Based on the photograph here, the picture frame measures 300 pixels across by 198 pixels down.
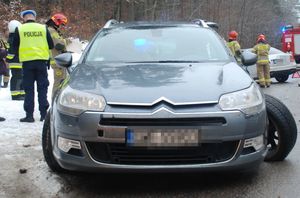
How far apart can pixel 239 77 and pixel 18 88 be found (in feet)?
24.2

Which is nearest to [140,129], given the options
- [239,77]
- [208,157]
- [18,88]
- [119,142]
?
[119,142]

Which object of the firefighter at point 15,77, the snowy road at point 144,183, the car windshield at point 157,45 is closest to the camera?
the snowy road at point 144,183

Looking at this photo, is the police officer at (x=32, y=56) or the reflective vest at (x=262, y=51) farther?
the reflective vest at (x=262, y=51)

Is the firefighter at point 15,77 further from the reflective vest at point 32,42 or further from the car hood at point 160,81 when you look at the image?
the car hood at point 160,81

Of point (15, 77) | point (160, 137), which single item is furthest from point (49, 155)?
point (15, 77)

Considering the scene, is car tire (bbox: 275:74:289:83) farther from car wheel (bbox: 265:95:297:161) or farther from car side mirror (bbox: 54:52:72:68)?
car side mirror (bbox: 54:52:72:68)

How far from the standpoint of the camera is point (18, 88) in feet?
37.0

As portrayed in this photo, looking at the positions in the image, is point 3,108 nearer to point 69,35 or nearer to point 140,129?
point 140,129

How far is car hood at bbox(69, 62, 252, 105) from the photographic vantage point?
14.4 ft

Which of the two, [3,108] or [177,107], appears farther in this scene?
[3,108]

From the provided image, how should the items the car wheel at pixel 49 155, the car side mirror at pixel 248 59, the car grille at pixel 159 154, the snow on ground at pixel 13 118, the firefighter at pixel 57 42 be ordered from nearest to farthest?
1. the car grille at pixel 159 154
2. the car wheel at pixel 49 155
3. the car side mirror at pixel 248 59
4. the snow on ground at pixel 13 118
5. the firefighter at pixel 57 42

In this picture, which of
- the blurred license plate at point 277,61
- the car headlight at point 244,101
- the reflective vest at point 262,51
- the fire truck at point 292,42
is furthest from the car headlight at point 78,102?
the fire truck at point 292,42

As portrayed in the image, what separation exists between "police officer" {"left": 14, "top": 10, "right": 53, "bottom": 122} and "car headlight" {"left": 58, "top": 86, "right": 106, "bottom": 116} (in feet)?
12.2

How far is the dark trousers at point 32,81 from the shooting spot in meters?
8.26
